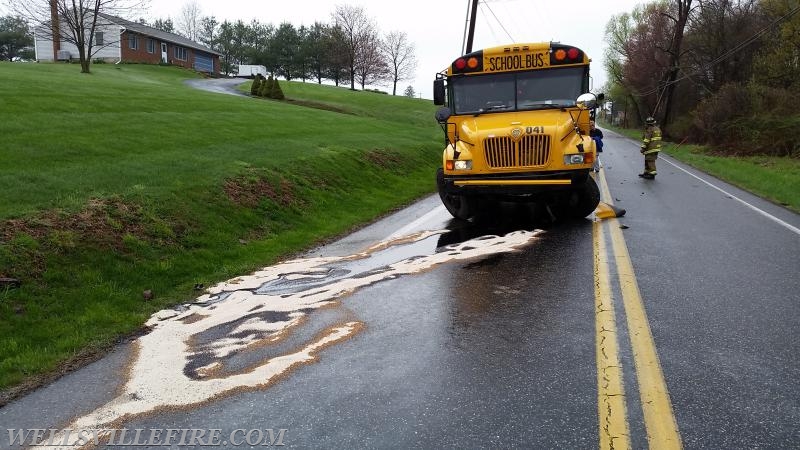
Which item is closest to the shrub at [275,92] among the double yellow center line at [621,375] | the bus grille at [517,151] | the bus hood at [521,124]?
the bus hood at [521,124]

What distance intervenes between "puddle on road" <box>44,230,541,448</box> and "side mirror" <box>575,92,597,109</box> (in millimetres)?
2589

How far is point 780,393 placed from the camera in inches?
127

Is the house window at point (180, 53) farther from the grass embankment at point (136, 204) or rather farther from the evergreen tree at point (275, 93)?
the grass embankment at point (136, 204)

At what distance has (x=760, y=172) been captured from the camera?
17.5 meters

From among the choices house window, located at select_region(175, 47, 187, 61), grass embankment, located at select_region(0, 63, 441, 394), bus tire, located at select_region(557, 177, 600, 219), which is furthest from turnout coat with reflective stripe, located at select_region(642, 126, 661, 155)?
house window, located at select_region(175, 47, 187, 61)

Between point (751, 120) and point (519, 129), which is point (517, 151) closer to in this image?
point (519, 129)

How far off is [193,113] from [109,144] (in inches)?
288

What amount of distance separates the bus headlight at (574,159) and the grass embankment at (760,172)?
5757mm

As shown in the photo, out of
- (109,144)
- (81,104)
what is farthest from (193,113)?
(109,144)

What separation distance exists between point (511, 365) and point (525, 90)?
636 centimetres

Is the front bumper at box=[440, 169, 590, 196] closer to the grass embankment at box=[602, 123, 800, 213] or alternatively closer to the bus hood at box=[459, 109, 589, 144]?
the bus hood at box=[459, 109, 589, 144]

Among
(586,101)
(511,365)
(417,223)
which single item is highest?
(586,101)

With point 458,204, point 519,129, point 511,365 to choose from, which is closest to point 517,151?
point 519,129

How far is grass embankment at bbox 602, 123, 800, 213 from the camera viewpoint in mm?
12945
